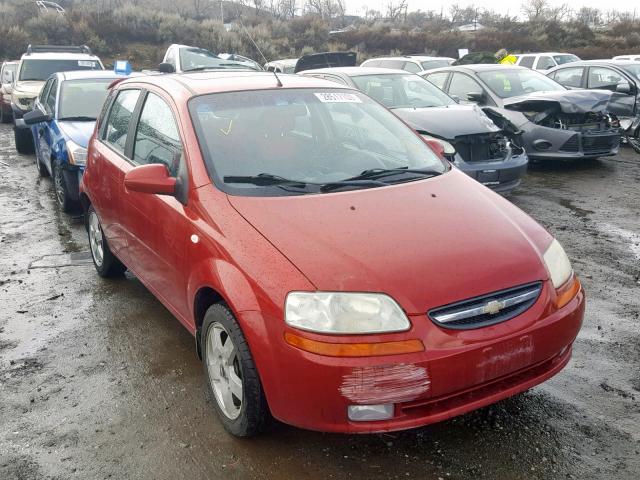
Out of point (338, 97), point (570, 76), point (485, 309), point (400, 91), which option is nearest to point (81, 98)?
point (400, 91)

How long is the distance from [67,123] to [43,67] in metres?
6.71

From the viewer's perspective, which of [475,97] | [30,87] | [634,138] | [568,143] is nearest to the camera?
[568,143]

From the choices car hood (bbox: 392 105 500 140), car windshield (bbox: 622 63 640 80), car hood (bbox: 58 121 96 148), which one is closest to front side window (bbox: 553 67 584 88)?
car windshield (bbox: 622 63 640 80)

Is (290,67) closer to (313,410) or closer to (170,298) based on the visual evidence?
(170,298)

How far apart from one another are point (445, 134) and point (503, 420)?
449cm

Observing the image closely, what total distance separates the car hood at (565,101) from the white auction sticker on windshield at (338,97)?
18.1 feet

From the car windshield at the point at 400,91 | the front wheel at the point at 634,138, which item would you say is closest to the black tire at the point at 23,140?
the car windshield at the point at 400,91

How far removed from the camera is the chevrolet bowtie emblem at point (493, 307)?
2.55 metres

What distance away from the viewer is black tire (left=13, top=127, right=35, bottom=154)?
11.5m

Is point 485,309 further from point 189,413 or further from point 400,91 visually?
point 400,91

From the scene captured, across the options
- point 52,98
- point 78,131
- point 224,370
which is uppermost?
point 52,98

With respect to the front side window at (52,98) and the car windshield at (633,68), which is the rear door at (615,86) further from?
the front side window at (52,98)

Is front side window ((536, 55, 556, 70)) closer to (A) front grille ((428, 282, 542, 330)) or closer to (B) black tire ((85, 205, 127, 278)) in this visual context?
(B) black tire ((85, 205, 127, 278))

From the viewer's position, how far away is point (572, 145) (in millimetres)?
8680
